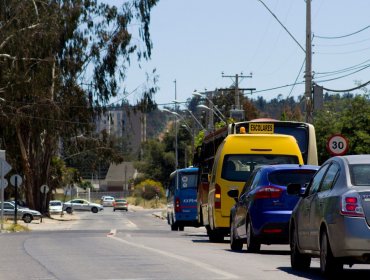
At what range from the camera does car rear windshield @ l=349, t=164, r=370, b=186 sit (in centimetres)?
1307

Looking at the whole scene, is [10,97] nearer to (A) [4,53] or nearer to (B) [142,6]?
(A) [4,53]

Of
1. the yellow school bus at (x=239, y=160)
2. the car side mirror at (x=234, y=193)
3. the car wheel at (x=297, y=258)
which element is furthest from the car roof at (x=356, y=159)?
the yellow school bus at (x=239, y=160)

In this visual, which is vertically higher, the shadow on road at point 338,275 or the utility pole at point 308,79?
the utility pole at point 308,79

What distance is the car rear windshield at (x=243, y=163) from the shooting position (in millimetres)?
25172

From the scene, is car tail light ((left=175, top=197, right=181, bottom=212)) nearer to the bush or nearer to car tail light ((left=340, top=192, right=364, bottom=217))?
car tail light ((left=340, top=192, right=364, bottom=217))

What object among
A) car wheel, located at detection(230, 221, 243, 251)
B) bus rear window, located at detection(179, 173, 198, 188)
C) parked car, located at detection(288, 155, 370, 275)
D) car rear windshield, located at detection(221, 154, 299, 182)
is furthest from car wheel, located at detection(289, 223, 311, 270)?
bus rear window, located at detection(179, 173, 198, 188)

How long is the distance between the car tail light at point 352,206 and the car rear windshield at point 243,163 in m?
12.3

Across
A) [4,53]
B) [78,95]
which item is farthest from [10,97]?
[78,95]

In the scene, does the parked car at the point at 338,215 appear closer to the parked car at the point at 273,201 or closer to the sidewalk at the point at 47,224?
the parked car at the point at 273,201

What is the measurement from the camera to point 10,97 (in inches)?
1970

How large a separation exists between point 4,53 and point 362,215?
38.7m

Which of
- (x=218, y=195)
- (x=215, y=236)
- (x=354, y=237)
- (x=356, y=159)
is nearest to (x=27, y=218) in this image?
(x=215, y=236)

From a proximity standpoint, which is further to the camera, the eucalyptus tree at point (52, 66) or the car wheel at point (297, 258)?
the eucalyptus tree at point (52, 66)

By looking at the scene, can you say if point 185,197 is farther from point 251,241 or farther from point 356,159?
point 356,159
